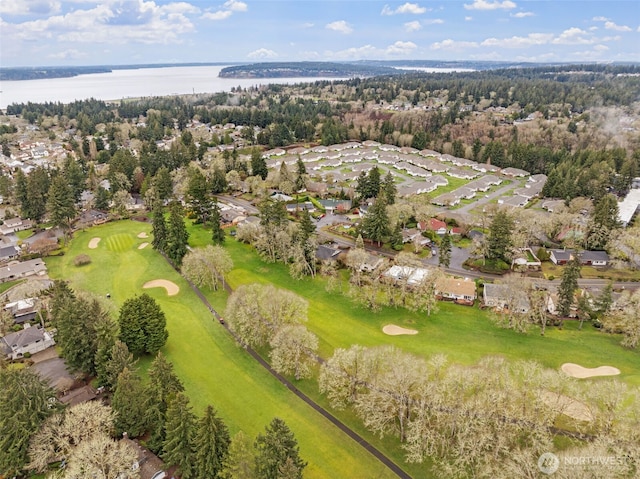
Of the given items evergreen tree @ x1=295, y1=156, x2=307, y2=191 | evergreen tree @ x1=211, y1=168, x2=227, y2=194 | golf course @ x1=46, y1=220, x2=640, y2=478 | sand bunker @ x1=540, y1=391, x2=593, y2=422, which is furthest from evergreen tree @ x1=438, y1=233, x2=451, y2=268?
evergreen tree @ x1=211, y1=168, x2=227, y2=194

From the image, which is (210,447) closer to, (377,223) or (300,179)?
(377,223)

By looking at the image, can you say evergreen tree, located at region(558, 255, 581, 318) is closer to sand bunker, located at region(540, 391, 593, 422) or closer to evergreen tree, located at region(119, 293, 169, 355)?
sand bunker, located at region(540, 391, 593, 422)

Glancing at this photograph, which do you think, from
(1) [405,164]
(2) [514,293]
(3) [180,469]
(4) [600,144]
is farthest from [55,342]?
(4) [600,144]

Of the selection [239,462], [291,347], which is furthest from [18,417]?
[291,347]

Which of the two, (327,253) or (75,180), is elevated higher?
(75,180)

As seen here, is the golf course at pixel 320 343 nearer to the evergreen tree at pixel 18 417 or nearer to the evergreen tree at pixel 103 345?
the evergreen tree at pixel 103 345

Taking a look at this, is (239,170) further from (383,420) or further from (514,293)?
(383,420)
